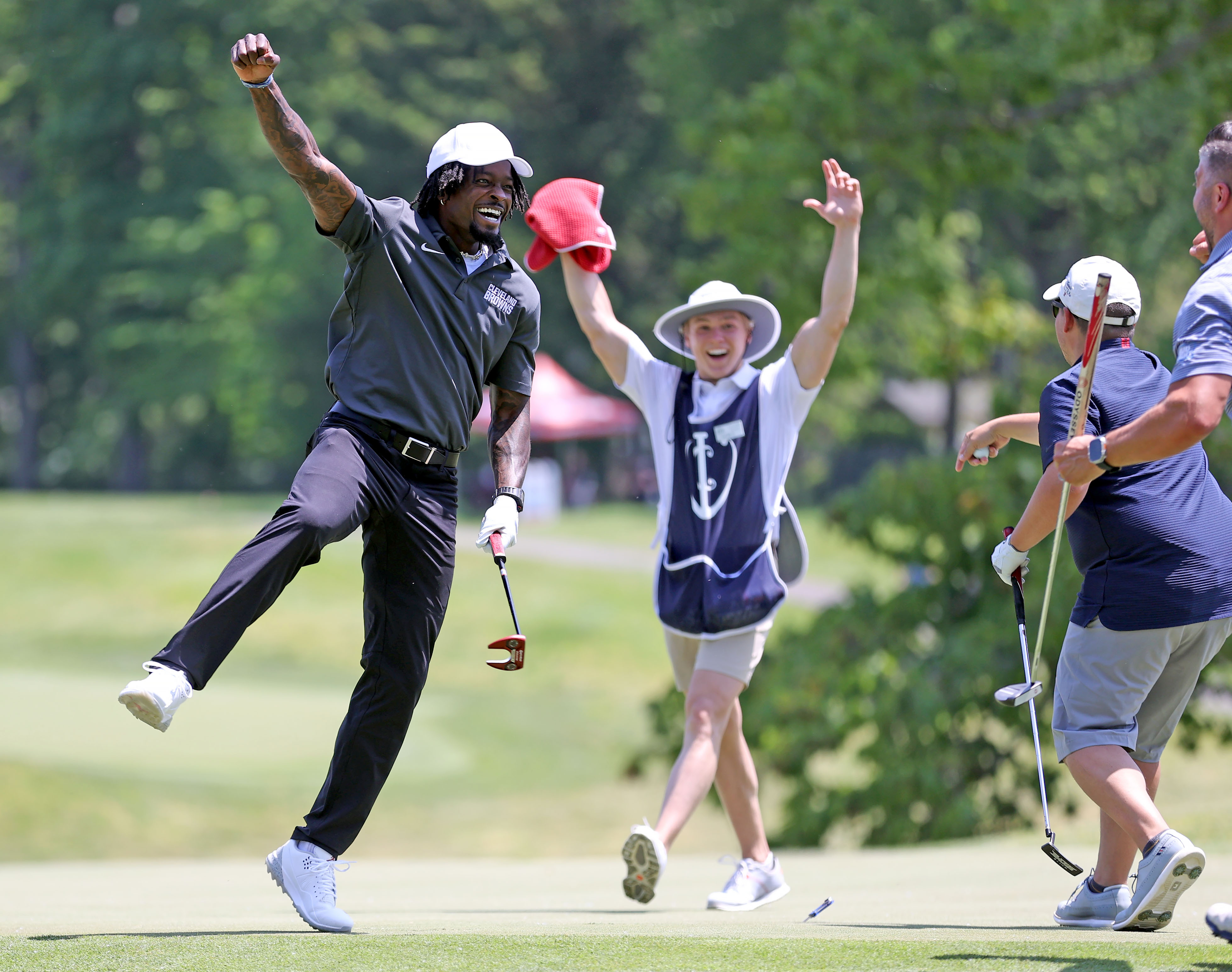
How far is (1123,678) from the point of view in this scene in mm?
4570

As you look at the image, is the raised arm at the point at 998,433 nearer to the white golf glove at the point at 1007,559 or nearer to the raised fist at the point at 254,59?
the white golf glove at the point at 1007,559

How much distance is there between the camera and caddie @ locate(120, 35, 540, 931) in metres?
4.67

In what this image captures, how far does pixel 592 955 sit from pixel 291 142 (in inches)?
89.7

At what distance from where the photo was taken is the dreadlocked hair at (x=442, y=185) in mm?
4977

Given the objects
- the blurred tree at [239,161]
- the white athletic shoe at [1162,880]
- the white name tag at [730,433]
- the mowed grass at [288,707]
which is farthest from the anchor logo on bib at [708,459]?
the blurred tree at [239,161]

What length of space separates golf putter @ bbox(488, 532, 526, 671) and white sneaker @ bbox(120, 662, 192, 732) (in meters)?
0.88

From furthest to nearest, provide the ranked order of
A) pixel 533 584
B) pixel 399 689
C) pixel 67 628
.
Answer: pixel 533 584 < pixel 67 628 < pixel 399 689

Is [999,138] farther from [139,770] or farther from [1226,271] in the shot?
[1226,271]

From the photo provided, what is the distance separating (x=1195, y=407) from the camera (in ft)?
12.9

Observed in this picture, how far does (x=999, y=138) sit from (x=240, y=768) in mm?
8842

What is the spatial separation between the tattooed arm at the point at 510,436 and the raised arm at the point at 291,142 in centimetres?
83

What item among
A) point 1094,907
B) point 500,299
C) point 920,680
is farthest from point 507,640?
point 920,680

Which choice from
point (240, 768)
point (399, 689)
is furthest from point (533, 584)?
point (399, 689)

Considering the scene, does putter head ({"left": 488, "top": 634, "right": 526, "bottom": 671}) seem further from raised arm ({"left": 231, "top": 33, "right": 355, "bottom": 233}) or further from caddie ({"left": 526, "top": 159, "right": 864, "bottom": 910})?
raised arm ({"left": 231, "top": 33, "right": 355, "bottom": 233})
